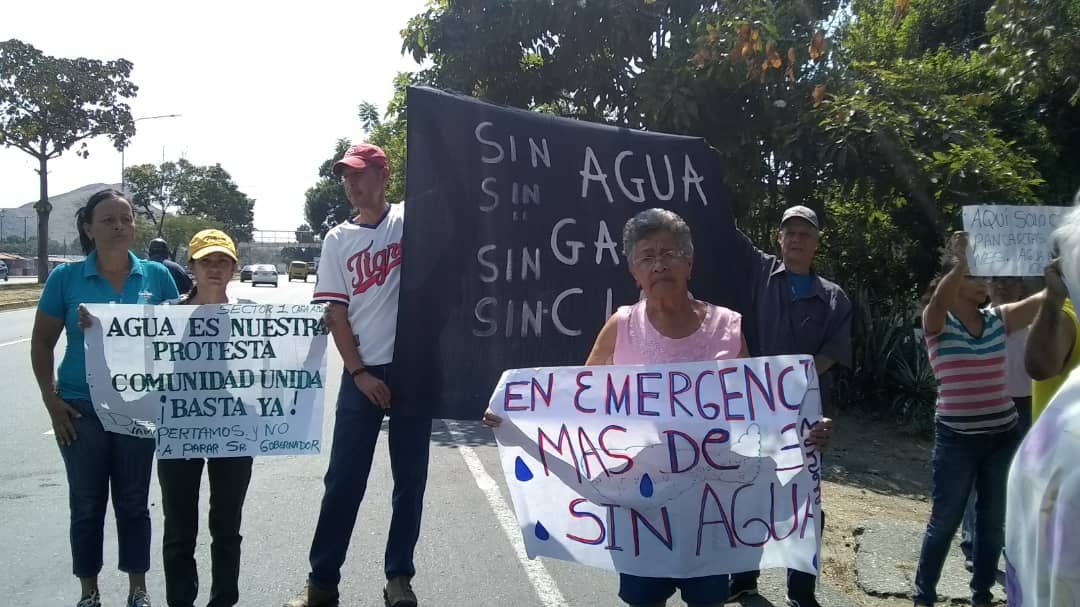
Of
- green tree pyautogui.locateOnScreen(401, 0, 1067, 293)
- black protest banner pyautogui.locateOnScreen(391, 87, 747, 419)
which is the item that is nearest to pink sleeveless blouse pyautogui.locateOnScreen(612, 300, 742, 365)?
black protest banner pyautogui.locateOnScreen(391, 87, 747, 419)

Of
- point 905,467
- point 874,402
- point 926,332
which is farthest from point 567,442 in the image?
point 874,402

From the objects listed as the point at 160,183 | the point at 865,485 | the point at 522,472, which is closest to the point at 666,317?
the point at 522,472

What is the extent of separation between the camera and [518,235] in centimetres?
366

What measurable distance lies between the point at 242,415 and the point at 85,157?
122 feet

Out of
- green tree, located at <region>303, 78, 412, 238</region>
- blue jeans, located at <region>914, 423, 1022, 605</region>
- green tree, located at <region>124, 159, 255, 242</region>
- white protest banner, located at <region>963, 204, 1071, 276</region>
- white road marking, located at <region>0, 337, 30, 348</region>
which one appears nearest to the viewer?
blue jeans, located at <region>914, 423, 1022, 605</region>

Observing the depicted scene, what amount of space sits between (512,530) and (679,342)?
285 centimetres

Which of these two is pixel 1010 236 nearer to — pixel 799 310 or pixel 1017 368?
pixel 1017 368

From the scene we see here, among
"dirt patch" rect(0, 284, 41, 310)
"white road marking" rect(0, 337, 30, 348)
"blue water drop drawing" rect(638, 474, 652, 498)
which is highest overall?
"blue water drop drawing" rect(638, 474, 652, 498)

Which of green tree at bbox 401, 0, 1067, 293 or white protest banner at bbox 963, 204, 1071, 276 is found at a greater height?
green tree at bbox 401, 0, 1067, 293

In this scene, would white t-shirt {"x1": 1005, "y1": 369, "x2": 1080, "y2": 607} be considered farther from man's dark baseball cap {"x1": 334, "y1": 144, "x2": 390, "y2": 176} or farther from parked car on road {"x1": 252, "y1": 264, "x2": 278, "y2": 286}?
parked car on road {"x1": 252, "y1": 264, "x2": 278, "y2": 286}

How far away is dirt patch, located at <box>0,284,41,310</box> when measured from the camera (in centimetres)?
2883

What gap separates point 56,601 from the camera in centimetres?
421

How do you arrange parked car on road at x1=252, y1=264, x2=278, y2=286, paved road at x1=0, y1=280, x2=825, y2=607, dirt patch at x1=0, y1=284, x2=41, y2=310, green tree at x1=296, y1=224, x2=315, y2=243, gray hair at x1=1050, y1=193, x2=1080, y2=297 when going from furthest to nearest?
green tree at x1=296, y1=224, x2=315, y2=243 → parked car on road at x1=252, y1=264, x2=278, y2=286 → dirt patch at x1=0, y1=284, x2=41, y2=310 → paved road at x1=0, y1=280, x2=825, y2=607 → gray hair at x1=1050, y1=193, x2=1080, y2=297

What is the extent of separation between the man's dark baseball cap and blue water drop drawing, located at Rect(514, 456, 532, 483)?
1563 mm
